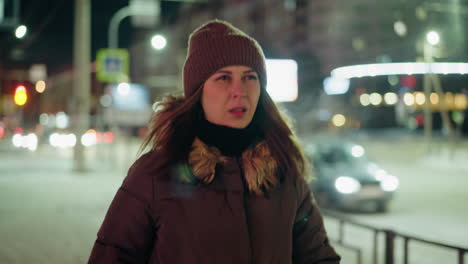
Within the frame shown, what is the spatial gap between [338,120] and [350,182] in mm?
50649

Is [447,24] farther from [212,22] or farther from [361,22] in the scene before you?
[361,22]

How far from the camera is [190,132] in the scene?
6.89 ft

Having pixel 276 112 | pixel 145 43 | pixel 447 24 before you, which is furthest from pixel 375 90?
pixel 276 112

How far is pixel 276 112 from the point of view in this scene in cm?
236

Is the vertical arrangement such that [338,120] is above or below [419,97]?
below

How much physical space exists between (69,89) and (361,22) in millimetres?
29473

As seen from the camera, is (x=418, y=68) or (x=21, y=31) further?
(x=418, y=68)

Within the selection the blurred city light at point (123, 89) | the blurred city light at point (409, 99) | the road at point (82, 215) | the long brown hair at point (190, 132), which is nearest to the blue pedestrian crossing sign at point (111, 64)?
the blurred city light at point (123, 89)

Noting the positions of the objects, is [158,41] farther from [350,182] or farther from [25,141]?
[25,141]

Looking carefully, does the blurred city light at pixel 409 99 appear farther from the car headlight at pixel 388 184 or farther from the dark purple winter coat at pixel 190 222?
the dark purple winter coat at pixel 190 222

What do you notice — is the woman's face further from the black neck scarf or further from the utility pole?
the utility pole

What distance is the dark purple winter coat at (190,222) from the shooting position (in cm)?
187

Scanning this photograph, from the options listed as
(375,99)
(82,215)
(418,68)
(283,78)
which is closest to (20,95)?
(82,215)

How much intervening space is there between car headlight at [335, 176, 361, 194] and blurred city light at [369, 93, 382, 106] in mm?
50427
